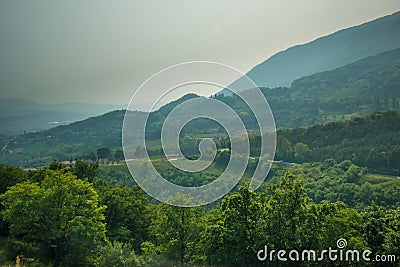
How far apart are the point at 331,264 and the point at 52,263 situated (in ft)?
42.9

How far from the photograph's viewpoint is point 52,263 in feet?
51.8

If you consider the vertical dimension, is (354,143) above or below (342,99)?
below

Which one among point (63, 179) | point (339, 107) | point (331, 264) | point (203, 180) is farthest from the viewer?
point (339, 107)

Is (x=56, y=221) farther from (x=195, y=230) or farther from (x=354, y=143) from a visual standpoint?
(x=354, y=143)

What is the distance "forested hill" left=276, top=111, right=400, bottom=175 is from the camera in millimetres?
66312

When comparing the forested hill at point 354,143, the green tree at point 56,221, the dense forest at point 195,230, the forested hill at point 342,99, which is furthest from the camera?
the forested hill at point 342,99

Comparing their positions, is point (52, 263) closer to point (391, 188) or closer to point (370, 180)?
point (391, 188)

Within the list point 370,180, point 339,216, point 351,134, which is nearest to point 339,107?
point 351,134

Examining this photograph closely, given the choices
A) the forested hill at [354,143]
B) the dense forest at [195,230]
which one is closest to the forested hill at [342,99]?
the forested hill at [354,143]

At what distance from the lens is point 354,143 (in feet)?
251

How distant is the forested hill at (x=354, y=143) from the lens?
66312 mm

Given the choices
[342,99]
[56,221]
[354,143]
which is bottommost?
[56,221]

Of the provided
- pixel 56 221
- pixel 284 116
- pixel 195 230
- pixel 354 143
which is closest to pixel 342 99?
pixel 284 116

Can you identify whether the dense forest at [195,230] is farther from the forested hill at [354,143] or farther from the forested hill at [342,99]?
the forested hill at [342,99]
